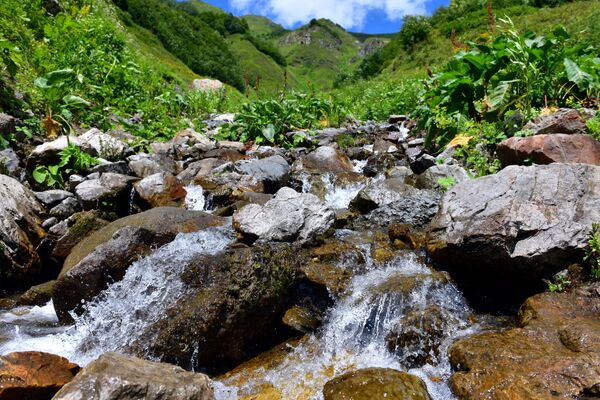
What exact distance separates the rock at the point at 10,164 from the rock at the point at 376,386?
283 inches

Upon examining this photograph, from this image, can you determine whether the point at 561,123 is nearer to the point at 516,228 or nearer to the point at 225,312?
the point at 516,228

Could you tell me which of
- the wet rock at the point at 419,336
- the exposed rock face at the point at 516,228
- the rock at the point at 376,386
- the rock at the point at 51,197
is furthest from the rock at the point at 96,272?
the exposed rock face at the point at 516,228

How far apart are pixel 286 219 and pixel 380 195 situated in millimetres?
2258

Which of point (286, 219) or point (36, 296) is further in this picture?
point (286, 219)

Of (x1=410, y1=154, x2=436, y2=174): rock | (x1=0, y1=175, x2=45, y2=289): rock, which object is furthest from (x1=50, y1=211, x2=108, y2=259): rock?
(x1=410, y1=154, x2=436, y2=174): rock

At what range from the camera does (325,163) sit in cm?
1013

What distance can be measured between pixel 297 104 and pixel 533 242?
414 inches

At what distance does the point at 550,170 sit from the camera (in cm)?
505

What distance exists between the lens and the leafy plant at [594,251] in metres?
4.19

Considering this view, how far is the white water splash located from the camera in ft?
27.4

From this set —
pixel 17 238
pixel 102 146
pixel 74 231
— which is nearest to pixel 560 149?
pixel 74 231

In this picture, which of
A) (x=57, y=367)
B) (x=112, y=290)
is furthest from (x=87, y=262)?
(x=57, y=367)

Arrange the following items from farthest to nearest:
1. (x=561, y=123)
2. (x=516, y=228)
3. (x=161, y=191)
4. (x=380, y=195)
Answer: (x=161, y=191) → (x=380, y=195) → (x=561, y=123) → (x=516, y=228)

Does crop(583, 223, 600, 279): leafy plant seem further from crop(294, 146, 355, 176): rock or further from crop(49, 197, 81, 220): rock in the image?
crop(49, 197, 81, 220): rock
